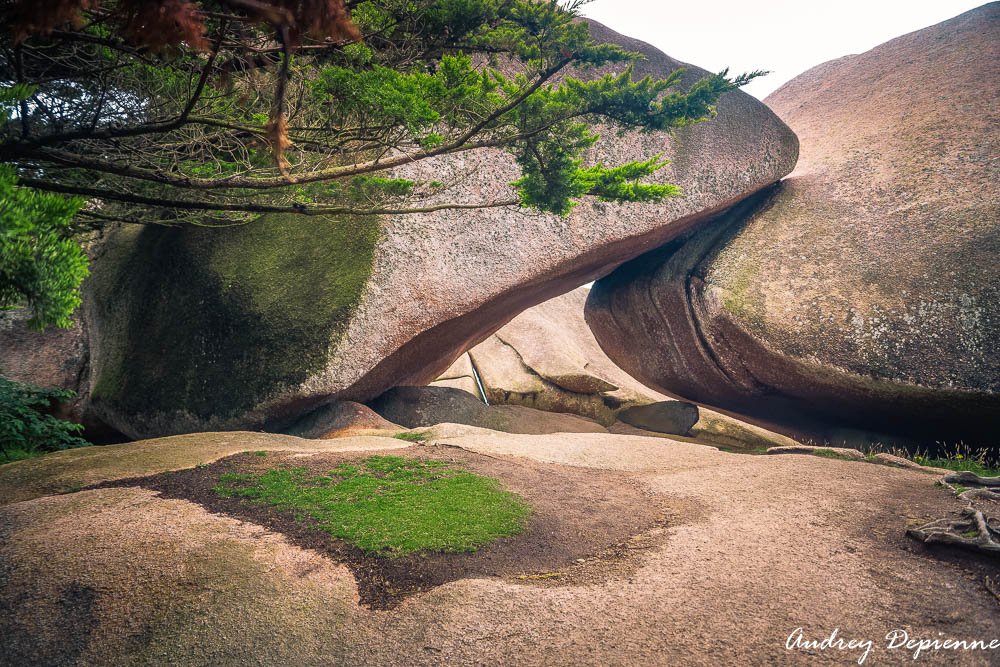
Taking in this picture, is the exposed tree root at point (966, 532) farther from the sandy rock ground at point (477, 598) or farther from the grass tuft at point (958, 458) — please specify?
the grass tuft at point (958, 458)

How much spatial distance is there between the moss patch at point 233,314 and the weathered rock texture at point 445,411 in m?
2.58

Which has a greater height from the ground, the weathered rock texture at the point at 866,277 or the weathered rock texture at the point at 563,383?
the weathered rock texture at the point at 866,277

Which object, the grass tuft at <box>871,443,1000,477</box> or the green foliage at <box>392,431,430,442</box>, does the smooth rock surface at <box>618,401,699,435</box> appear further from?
the green foliage at <box>392,431,430,442</box>

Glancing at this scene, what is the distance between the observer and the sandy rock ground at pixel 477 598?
2.65 m

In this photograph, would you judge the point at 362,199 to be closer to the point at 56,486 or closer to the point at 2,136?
the point at 2,136

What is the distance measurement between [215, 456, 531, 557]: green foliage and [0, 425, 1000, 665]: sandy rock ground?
0.47 metres

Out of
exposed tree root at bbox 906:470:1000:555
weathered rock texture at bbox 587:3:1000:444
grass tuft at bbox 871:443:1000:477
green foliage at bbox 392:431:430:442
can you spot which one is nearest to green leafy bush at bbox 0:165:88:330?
exposed tree root at bbox 906:470:1000:555

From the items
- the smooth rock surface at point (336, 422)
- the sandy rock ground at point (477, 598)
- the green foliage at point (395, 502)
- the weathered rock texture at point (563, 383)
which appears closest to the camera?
the sandy rock ground at point (477, 598)

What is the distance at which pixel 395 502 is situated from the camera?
4551mm

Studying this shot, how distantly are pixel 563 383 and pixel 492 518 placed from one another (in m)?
13.0

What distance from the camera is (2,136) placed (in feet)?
12.6

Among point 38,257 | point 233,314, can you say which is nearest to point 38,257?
point 38,257

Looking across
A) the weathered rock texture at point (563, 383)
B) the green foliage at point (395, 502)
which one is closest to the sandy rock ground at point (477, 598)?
the green foliage at point (395, 502)

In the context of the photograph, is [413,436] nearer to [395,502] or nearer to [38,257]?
[395,502]
